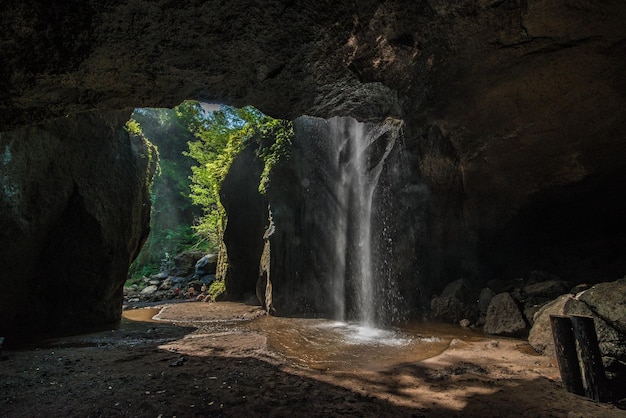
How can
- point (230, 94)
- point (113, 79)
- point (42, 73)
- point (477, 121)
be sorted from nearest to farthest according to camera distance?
1. point (42, 73)
2. point (113, 79)
3. point (230, 94)
4. point (477, 121)

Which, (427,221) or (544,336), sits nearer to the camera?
(544,336)

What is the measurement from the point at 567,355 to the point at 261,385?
3457mm

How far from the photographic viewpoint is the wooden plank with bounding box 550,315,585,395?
332 cm

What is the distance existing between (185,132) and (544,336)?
93.0 feet

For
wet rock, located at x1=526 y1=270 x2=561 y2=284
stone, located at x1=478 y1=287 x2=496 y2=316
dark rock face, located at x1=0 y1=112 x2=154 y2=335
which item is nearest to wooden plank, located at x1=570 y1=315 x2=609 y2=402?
stone, located at x1=478 y1=287 x2=496 y2=316

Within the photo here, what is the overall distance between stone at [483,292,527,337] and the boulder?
2.83ft

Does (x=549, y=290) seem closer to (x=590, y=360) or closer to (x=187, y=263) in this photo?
(x=590, y=360)

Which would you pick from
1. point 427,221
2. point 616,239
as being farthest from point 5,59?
point 616,239

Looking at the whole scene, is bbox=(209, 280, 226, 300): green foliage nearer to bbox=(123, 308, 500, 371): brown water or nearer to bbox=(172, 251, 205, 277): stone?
bbox=(123, 308, 500, 371): brown water

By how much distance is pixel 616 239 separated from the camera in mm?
8148

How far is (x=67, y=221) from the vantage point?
288 inches

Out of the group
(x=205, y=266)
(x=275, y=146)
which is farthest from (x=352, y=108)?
(x=205, y=266)

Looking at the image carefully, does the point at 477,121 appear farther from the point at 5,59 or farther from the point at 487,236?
the point at 5,59

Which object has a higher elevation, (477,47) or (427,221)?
(477,47)
